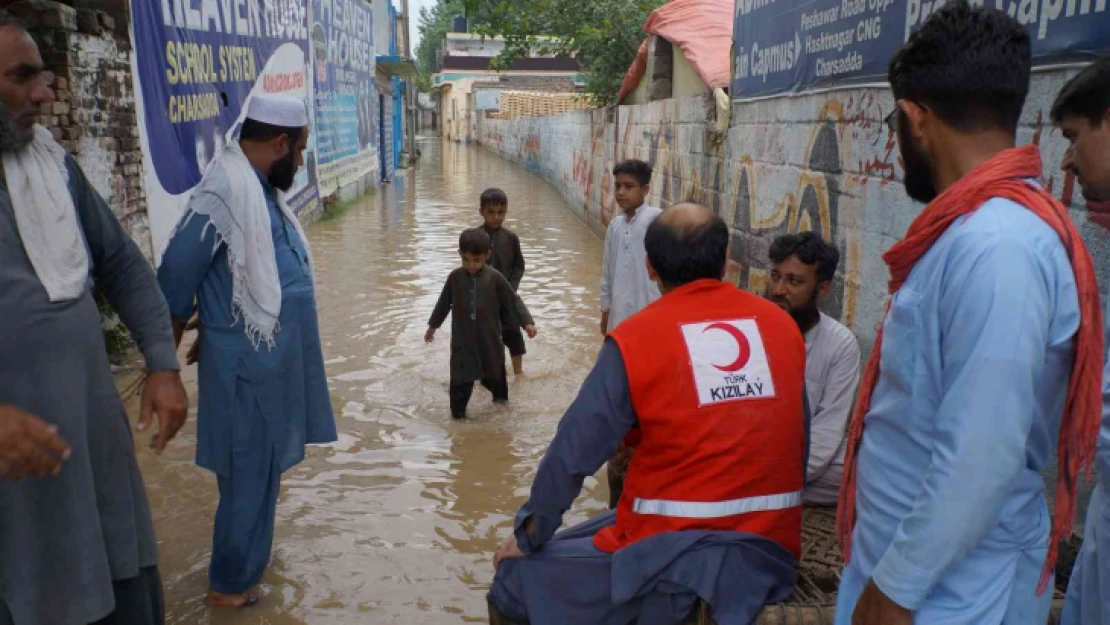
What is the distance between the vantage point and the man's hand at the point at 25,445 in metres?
1.97

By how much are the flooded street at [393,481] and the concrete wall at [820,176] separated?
5.09ft

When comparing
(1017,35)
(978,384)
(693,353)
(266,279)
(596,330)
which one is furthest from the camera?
(596,330)

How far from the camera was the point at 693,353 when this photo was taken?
2.31m

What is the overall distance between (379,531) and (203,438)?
1111 mm

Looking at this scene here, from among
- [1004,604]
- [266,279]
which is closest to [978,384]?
[1004,604]

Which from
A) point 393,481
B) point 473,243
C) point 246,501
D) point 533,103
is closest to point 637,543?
point 246,501

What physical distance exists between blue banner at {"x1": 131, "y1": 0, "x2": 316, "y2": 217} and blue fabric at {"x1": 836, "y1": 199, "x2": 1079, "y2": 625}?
21.4ft

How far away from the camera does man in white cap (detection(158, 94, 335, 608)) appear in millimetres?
3193

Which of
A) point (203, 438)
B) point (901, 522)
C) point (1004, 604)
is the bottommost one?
point (203, 438)

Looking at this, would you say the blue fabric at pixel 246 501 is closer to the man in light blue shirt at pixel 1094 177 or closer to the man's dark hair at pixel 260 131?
the man's dark hair at pixel 260 131

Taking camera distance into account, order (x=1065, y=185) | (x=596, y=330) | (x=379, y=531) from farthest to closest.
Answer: (x=596, y=330) → (x=379, y=531) → (x=1065, y=185)

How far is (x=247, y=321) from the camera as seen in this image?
10.6ft

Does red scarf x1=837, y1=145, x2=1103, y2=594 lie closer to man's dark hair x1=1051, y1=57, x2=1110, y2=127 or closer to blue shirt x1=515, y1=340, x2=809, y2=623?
man's dark hair x1=1051, y1=57, x2=1110, y2=127

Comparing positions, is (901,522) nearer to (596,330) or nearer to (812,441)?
(812,441)
